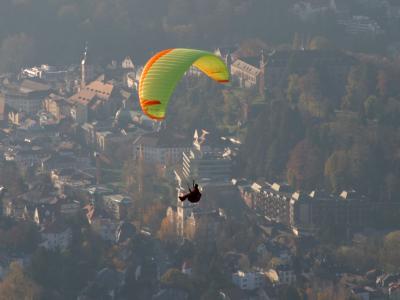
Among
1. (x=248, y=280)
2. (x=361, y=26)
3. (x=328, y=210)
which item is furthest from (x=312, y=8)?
(x=248, y=280)

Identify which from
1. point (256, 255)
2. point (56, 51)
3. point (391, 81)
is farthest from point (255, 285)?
Result: point (56, 51)

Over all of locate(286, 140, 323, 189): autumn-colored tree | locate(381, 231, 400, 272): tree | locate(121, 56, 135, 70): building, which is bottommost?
locate(121, 56, 135, 70): building

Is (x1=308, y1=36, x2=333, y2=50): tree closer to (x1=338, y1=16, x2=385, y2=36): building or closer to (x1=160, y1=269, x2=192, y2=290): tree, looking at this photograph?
(x1=338, y1=16, x2=385, y2=36): building

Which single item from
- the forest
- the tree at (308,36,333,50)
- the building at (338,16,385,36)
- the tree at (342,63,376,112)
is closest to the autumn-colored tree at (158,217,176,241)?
the tree at (342,63,376,112)

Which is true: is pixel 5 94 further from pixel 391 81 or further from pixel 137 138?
pixel 391 81

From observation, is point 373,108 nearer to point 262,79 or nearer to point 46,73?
point 262,79
